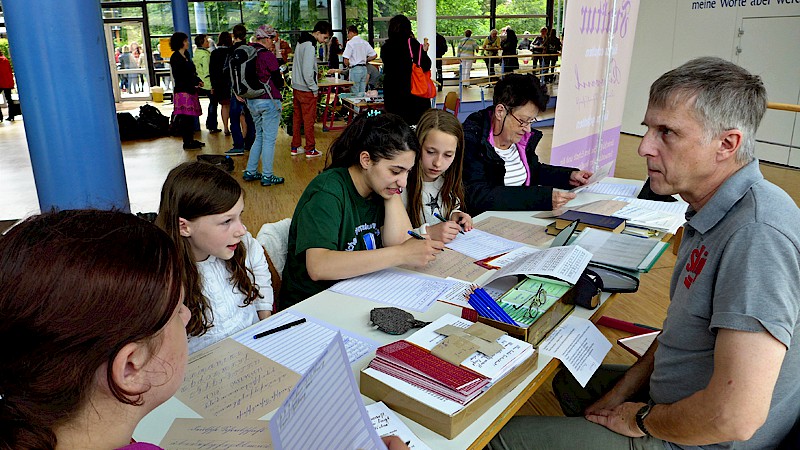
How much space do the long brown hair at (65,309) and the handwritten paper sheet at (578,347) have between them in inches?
37.4

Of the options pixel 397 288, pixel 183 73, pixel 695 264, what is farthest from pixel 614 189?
pixel 183 73

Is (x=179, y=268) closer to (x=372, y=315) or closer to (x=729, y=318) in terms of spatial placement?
(x=372, y=315)

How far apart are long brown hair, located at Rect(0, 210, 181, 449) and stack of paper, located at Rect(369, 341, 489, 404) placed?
53 cm

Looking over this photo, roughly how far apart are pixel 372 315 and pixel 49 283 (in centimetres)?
89

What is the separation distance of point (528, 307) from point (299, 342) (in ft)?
1.87

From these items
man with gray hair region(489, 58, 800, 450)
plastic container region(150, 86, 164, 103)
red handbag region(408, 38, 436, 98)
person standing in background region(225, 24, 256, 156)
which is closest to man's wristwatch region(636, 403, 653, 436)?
man with gray hair region(489, 58, 800, 450)

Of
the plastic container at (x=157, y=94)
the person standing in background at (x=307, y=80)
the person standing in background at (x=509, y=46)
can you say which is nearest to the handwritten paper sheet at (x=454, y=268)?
the person standing in background at (x=307, y=80)

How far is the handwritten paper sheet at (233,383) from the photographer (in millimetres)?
1122

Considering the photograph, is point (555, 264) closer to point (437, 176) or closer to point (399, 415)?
point (399, 415)

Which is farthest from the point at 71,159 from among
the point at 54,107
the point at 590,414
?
the point at 590,414

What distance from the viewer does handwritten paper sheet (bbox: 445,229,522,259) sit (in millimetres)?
2021

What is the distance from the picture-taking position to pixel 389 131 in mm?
1934

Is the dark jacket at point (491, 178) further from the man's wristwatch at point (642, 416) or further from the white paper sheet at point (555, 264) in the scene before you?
the man's wristwatch at point (642, 416)

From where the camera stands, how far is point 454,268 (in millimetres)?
1870
